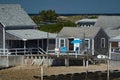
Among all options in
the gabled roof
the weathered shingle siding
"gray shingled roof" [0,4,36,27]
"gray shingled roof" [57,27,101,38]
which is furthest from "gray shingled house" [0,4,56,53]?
the gabled roof

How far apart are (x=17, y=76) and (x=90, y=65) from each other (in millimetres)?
11487

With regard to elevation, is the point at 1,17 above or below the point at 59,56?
above

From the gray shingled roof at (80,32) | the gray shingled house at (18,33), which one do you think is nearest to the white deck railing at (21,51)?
the gray shingled house at (18,33)

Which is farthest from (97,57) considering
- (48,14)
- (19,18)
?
(48,14)

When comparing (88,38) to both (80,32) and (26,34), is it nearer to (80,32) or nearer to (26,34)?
(80,32)

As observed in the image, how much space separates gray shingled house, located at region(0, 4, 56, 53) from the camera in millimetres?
70706

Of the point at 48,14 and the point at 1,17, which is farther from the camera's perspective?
the point at 48,14

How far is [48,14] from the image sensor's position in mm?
154625

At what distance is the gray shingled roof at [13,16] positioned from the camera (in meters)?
73.4

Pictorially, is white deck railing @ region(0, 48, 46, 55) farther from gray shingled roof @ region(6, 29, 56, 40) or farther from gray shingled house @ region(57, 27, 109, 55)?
gray shingled house @ region(57, 27, 109, 55)

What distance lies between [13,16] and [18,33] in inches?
151

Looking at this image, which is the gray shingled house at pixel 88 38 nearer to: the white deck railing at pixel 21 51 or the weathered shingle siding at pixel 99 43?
the weathered shingle siding at pixel 99 43

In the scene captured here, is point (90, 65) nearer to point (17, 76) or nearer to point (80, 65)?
point (80, 65)

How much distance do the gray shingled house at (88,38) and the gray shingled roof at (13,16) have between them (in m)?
5.97
